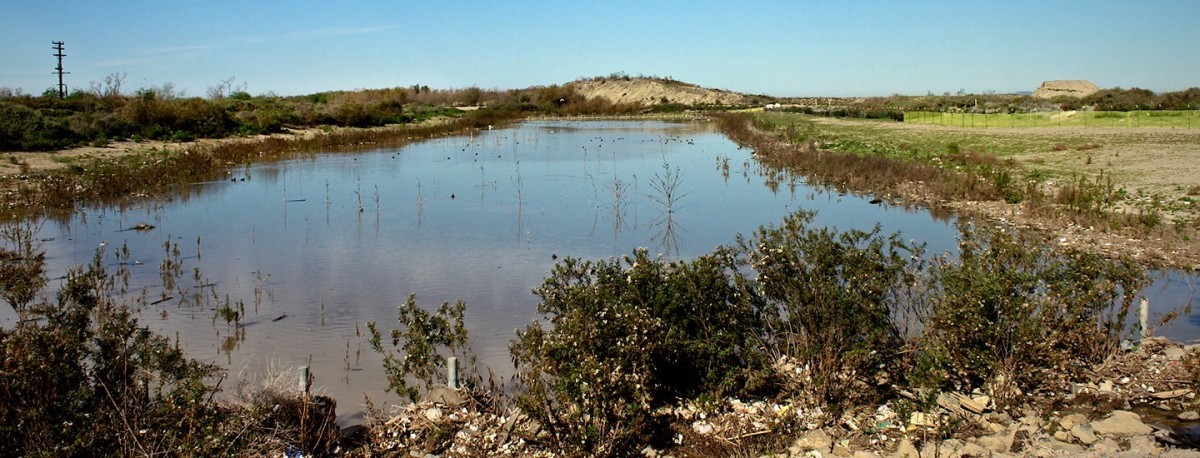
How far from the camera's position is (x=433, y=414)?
223 inches

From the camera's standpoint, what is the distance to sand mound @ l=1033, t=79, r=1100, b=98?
253ft

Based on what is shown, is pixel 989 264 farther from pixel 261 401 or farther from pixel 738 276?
pixel 261 401

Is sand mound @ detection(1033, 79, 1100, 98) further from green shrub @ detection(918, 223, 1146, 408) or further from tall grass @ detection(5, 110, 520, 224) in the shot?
green shrub @ detection(918, 223, 1146, 408)

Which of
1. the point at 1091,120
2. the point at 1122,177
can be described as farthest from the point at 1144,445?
the point at 1091,120

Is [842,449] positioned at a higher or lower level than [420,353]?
lower

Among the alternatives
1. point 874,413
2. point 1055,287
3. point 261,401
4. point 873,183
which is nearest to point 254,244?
point 261,401

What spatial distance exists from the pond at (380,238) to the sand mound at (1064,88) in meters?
66.1

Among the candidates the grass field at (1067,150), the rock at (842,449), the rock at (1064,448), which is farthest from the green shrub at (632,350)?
the grass field at (1067,150)

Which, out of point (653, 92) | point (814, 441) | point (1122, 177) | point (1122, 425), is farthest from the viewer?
point (653, 92)

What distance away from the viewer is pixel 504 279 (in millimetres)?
10297

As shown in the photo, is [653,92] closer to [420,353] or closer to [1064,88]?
[1064,88]

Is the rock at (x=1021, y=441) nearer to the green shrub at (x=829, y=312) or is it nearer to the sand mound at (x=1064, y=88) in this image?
the green shrub at (x=829, y=312)

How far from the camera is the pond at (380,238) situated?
8008 mm

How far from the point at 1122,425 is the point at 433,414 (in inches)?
173
